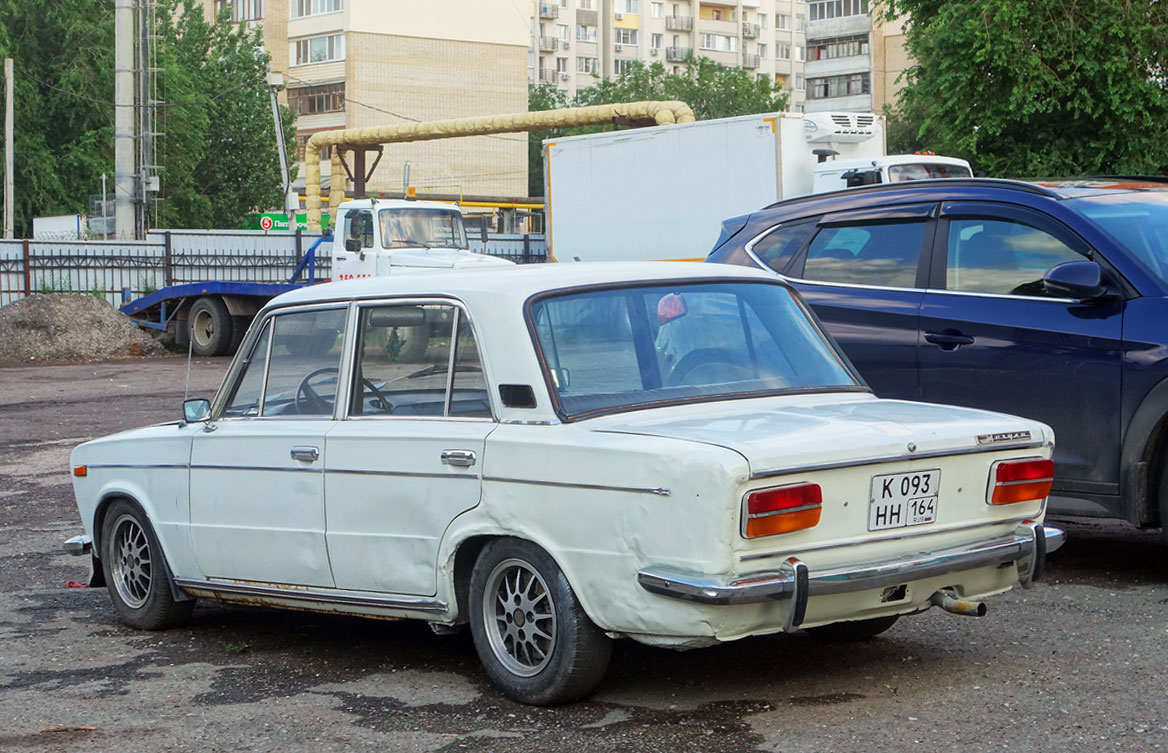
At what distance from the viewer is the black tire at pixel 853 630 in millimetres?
5996

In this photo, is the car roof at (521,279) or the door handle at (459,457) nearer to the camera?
the door handle at (459,457)

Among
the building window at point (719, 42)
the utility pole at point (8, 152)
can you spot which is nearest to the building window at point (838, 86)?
the building window at point (719, 42)

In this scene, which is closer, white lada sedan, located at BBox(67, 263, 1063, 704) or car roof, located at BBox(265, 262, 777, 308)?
white lada sedan, located at BBox(67, 263, 1063, 704)

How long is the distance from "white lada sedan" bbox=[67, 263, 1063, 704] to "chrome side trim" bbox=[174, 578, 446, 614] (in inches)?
0.5

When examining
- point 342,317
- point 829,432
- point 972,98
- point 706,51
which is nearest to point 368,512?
point 342,317

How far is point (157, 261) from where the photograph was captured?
109 feet

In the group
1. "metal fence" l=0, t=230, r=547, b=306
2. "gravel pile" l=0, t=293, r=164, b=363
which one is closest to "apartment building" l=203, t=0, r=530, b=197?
"metal fence" l=0, t=230, r=547, b=306

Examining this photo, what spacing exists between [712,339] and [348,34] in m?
84.8

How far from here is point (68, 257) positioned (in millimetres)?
32500

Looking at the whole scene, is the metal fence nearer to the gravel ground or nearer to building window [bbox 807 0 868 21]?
the gravel ground

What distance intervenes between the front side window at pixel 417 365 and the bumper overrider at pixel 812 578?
3.52 ft

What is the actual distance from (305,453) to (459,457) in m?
0.85

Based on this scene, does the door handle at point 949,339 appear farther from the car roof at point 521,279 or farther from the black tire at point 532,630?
the black tire at point 532,630

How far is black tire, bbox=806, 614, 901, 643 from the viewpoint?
600 centimetres
